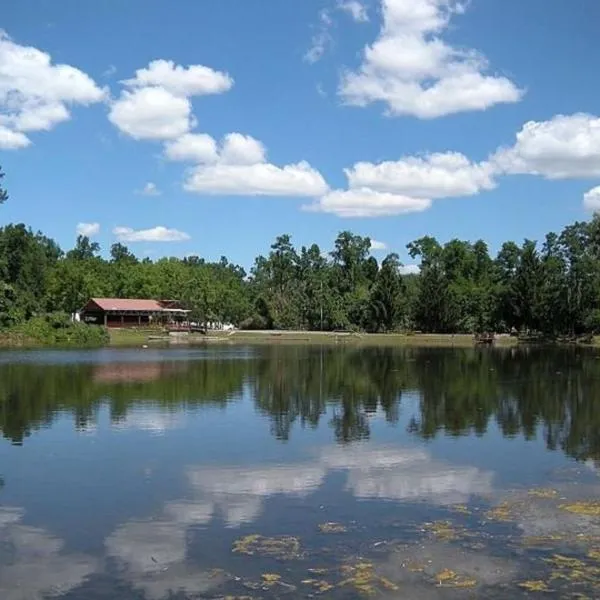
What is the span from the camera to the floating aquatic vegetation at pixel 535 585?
10.4m

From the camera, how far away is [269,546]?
40.8 feet

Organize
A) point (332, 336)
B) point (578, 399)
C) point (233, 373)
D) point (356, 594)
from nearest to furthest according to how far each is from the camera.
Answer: point (356, 594), point (578, 399), point (233, 373), point (332, 336)

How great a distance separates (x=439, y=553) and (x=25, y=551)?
6.43m

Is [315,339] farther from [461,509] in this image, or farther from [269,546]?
[269,546]

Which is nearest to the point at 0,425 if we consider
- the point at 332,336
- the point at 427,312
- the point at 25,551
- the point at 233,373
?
the point at 25,551

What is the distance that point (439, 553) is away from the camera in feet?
39.2

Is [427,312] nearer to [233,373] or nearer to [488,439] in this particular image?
[233,373]

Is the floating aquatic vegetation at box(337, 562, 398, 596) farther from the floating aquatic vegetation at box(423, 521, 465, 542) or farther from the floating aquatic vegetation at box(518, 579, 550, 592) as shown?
the floating aquatic vegetation at box(423, 521, 465, 542)

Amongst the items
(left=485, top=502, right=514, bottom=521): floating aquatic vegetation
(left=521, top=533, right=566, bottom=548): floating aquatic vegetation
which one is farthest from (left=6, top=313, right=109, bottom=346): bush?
(left=521, top=533, right=566, bottom=548): floating aquatic vegetation

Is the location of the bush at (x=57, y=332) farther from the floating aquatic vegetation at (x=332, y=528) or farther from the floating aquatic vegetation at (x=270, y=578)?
the floating aquatic vegetation at (x=270, y=578)

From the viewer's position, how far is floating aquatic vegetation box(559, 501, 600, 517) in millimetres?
14547

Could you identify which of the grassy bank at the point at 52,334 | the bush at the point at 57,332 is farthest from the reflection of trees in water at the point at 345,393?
the bush at the point at 57,332

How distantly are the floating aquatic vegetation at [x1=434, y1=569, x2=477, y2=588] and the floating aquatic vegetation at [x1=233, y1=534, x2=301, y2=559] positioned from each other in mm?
2226

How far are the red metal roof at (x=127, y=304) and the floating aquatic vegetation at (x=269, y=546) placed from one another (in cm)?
10643
